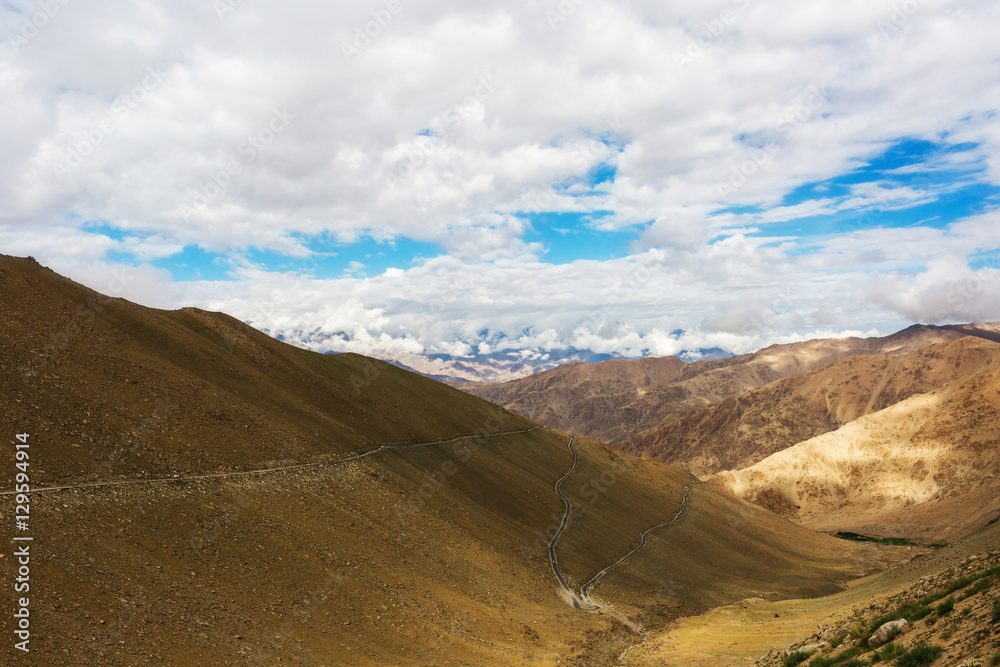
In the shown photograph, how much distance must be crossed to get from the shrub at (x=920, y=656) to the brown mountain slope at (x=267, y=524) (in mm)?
23693

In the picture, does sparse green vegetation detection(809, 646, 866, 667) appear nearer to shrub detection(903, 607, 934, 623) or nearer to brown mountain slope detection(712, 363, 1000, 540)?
shrub detection(903, 607, 934, 623)

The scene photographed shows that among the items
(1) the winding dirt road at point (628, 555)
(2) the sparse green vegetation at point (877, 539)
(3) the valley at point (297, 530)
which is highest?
(3) the valley at point (297, 530)

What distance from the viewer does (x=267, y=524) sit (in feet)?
114

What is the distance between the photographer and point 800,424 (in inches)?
7451

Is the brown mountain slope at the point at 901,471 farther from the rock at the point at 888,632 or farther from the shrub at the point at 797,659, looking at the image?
the rock at the point at 888,632

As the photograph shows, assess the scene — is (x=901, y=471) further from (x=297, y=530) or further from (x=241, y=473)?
(x=241, y=473)

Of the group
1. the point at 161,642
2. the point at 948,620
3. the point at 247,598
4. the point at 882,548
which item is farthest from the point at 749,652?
the point at 882,548

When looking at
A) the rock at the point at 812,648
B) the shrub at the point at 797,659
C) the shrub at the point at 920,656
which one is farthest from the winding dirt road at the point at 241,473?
the shrub at the point at 920,656

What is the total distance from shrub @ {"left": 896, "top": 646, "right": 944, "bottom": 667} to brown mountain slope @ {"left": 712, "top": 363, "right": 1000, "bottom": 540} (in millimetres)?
103215

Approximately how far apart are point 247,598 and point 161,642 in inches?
211

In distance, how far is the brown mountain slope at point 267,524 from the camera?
25.1 m

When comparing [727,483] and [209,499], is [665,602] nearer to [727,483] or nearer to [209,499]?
[209,499]

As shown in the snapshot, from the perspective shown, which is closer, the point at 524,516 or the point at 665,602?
the point at 665,602

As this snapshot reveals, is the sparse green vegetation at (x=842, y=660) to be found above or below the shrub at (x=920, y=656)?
below
